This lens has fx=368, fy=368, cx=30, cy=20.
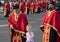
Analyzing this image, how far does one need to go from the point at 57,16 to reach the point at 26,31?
198 cm

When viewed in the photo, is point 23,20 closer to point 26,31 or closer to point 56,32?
point 26,31

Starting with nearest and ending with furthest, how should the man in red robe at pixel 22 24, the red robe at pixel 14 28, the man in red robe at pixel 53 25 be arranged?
1. the man in red robe at pixel 53 25
2. the man in red robe at pixel 22 24
3. the red robe at pixel 14 28

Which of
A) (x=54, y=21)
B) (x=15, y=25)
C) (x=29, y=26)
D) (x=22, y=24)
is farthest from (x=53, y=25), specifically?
(x=15, y=25)

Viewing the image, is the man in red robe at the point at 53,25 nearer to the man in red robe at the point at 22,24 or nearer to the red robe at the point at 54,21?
the red robe at the point at 54,21

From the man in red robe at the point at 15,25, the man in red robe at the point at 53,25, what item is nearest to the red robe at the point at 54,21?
the man in red robe at the point at 53,25

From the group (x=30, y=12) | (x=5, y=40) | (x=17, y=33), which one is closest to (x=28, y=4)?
(x=30, y=12)

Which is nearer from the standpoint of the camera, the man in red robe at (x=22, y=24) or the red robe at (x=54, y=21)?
the red robe at (x=54, y=21)

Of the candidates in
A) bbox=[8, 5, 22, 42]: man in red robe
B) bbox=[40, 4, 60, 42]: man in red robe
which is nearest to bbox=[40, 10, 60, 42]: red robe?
bbox=[40, 4, 60, 42]: man in red robe

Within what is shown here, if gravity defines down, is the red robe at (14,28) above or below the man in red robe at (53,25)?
below

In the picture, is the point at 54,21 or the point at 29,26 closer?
the point at 54,21

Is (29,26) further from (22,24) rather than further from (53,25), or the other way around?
(22,24)

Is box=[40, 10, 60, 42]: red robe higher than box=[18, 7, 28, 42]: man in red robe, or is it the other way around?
box=[40, 10, 60, 42]: red robe

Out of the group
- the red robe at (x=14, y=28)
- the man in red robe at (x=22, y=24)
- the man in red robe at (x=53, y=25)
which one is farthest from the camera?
the red robe at (x=14, y=28)

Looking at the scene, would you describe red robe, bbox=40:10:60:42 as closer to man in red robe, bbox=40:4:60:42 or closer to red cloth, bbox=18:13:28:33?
man in red robe, bbox=40:4:60:42
